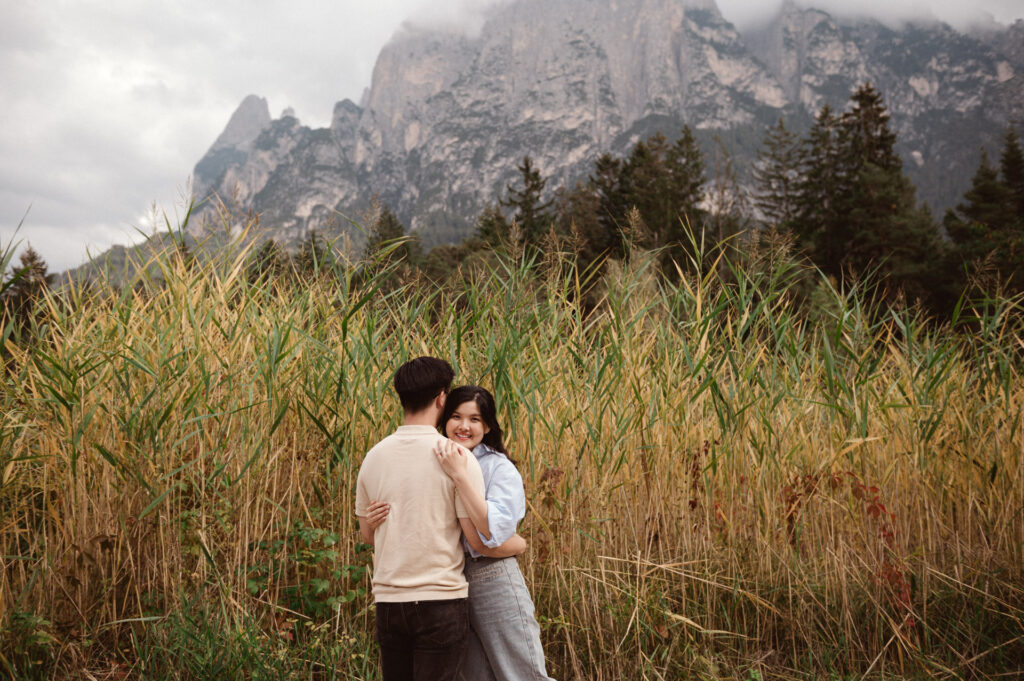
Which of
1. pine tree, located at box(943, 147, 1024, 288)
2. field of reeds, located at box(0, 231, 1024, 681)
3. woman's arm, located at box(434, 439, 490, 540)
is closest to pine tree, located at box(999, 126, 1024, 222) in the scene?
pine tree, located at box(943, 147, 1024, 288)

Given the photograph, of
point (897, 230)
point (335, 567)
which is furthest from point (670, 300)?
point (897, 230)

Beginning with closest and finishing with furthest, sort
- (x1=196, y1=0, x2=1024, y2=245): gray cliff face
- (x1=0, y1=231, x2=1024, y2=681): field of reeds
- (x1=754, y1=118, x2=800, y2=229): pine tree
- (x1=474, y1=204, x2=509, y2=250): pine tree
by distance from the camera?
(x1=0, y1=231, x2=1024, y2=681): field of reeds → (x1=474, y1=204, x2=509, y2=250): pine tree → (x1=754, y1=118, x2=800, y2=229): pine tree → (x1=196, y1=0, x2=1024, y2=245): gray cliff face

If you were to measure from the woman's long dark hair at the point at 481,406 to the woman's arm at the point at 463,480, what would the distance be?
233 millimetres

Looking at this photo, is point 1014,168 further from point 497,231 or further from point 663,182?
point 497,231

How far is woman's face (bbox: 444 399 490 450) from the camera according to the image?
1886mm

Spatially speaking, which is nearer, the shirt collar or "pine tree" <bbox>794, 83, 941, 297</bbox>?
the shirt collar

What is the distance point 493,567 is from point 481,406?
50cm

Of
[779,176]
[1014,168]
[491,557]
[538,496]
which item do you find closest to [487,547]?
[491,557]

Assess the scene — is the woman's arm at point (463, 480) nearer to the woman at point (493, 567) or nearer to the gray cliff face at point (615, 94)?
the woman at point (493, 567)

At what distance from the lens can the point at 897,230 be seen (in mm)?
25281

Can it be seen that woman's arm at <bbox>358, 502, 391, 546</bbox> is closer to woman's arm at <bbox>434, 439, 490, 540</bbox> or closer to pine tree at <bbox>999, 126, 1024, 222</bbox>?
woman's arm at <bbox>434, 439, 490, 540</bbox>

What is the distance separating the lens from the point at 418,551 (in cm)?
171

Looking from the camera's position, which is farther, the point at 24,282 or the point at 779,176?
the point at 779,176

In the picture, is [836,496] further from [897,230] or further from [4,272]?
[897,230]
